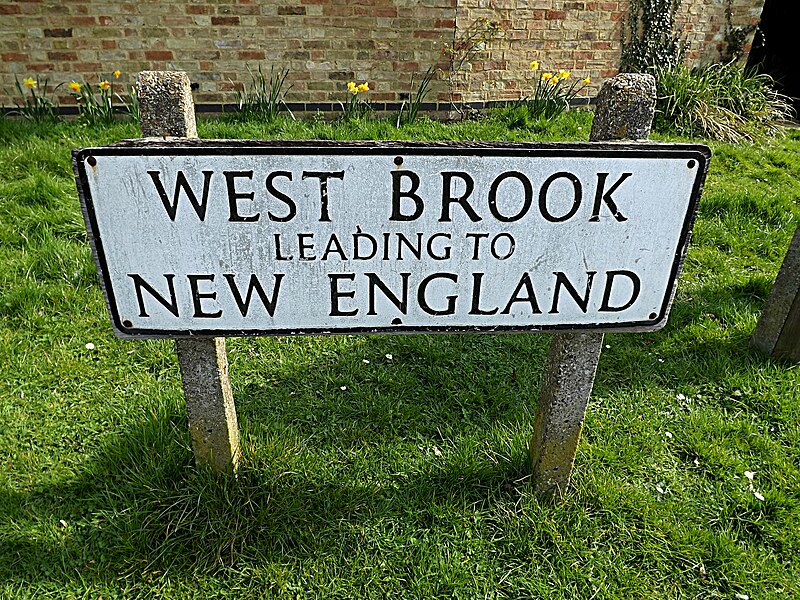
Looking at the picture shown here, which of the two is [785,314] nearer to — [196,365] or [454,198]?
[454,198]

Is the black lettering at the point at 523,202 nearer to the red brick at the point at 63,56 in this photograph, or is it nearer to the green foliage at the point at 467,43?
the green foliage at the point at 467,43

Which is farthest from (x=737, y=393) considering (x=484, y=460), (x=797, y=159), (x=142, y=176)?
(x=797, y=159)

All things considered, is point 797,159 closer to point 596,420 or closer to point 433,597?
point 596,420

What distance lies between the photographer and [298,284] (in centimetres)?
179

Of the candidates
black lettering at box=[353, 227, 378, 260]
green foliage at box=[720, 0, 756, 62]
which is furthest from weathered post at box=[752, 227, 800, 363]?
green foliage at box=[720, 0, 756, 62]

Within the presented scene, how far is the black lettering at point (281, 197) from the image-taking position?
5.37ft

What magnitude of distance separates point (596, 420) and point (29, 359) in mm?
2696

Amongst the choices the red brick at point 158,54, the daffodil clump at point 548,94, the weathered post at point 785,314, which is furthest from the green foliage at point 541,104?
the red brick at point 158,54

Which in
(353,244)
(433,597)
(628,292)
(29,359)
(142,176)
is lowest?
(433,597)

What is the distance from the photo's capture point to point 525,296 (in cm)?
186

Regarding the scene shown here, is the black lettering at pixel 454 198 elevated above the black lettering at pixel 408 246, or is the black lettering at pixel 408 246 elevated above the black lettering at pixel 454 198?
the black lettering at pixel 454 198

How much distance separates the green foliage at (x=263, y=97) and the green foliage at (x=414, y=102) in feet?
3.68

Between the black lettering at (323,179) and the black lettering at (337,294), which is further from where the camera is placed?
the black lettering at (337,294)

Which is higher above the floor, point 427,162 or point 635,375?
point 427,162
